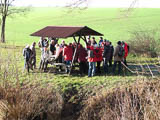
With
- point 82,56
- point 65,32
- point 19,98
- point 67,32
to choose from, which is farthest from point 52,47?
point 19,98

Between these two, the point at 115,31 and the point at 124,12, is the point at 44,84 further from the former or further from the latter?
the point at 115,31

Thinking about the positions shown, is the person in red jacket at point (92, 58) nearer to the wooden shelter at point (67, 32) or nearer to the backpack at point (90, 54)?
the backpack at point (90, 54)

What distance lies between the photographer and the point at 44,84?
406 inches

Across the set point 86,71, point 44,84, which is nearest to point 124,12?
point 86,71

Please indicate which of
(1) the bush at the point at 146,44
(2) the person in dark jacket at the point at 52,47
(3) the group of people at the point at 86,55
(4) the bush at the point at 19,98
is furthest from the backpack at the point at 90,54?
(1) the bush at the point at 146,44

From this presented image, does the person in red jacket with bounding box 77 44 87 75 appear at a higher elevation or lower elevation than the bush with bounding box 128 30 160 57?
lower

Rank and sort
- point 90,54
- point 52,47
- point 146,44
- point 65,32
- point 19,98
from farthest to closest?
point 146,44
point 52,47
point 65,32
point 90,54
point 19,98

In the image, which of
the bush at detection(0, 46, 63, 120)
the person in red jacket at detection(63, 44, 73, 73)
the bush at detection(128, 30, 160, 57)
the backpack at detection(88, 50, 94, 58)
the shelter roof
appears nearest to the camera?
the bush at detection(0, 46, 63, 120)

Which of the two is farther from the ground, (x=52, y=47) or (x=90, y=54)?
(x=52, y=47)

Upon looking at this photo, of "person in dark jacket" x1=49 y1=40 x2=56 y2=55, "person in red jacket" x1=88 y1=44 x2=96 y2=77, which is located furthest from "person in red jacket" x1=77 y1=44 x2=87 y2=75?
"person in dark jacket" x1=49 y1=40 x2=56 y2=55

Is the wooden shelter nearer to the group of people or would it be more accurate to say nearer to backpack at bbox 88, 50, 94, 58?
the group of people

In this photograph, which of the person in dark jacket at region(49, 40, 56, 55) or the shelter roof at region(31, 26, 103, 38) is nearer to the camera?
the shelter roof at region(31, 26, 103, 38)

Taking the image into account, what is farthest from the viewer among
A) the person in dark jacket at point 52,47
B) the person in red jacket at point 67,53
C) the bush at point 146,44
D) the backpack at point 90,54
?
the bush at point 146,44

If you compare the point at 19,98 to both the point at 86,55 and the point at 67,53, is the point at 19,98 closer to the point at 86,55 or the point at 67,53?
the point at 67,53
